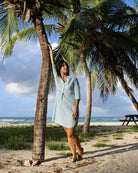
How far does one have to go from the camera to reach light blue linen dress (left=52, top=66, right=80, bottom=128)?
11.5 feet

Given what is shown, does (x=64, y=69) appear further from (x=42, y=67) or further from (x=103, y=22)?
(x=103, y=22)

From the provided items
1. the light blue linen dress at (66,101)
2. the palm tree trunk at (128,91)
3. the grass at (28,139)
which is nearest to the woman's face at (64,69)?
the light blue linen dress at (66,101)

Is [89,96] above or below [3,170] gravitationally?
above

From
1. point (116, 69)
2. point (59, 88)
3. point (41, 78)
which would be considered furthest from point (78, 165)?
point (116, 69)

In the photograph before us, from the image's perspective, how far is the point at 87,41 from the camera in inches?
326

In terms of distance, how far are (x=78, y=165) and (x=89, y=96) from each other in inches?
197

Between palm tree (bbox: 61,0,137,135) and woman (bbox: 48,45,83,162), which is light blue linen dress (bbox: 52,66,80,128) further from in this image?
palm tree (bbox: 61,0,137,135)

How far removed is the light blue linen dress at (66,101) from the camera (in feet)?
11.5

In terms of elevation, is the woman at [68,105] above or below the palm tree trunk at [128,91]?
below

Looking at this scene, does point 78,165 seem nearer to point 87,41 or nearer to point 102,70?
point 87,41

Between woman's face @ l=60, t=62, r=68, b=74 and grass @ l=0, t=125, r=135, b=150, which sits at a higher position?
woman's face @ l=60, t=62, r=68, b=74


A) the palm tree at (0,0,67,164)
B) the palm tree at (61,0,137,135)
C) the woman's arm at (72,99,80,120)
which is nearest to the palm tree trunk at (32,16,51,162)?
the palm tree at (0,0,67,164)

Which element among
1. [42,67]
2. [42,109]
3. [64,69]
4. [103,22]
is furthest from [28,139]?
[103,22]

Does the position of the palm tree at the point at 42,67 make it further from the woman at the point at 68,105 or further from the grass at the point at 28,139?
the grass at the point at 28,139
